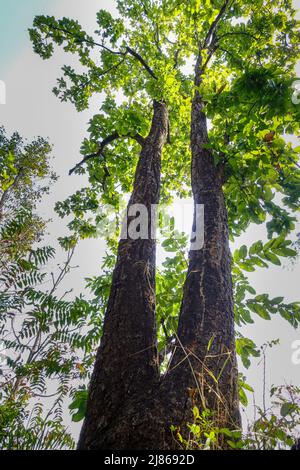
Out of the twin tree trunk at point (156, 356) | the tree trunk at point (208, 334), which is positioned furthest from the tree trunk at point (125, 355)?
the tree trunk at point (208, 334)

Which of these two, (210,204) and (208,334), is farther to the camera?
(210,204)

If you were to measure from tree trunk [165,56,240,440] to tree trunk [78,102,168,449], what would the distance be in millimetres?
191

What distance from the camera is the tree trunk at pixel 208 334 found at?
133 cm

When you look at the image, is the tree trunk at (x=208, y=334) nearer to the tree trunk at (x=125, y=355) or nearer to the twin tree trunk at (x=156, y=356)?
the twin tree trunk at (x=156, y=356)

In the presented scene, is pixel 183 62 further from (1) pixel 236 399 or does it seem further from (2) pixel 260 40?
(1) pixel 236 399

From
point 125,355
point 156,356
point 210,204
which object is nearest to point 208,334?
point 156,356

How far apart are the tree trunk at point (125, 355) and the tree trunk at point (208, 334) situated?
7.5 inches

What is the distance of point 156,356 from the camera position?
1.68m

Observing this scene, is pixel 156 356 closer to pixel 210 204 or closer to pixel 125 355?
pixel 125 355

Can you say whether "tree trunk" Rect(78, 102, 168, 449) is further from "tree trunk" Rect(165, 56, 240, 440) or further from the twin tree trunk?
"tree trunk" Rect(165, 56, 240, 440)

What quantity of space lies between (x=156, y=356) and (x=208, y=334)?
1.19 feet

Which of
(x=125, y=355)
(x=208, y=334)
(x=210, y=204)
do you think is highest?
(x=210, y=204)
